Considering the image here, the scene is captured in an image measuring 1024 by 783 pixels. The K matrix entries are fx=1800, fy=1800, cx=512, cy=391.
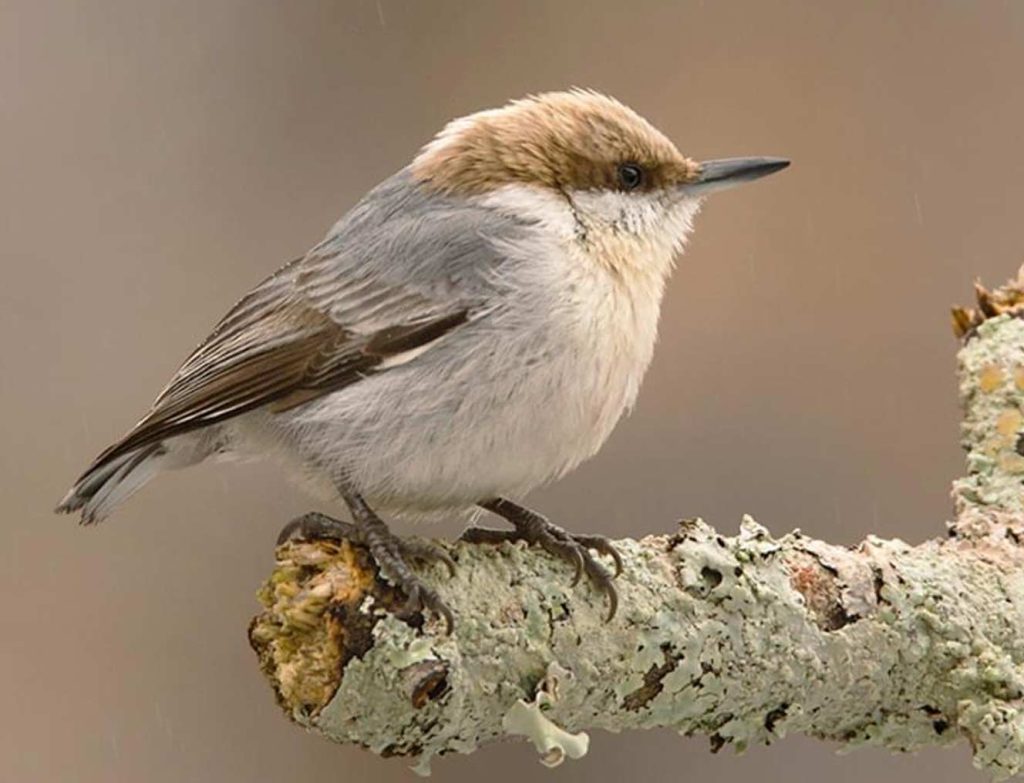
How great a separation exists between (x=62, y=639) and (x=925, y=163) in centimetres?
230

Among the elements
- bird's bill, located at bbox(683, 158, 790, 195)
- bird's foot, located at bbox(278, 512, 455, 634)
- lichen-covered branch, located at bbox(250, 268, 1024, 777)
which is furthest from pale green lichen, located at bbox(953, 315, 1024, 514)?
bird's foot, located at bbox(278, 512, 455, 634)

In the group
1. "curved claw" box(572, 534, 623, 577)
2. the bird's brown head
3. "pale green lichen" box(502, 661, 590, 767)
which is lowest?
"pale green lichen" box(502, 661, 590, 767)

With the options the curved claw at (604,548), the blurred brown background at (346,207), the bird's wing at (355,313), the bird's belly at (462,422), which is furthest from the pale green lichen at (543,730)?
the blurred brown background at (346,207)

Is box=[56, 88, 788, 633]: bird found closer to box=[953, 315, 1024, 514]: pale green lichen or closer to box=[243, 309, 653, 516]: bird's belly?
box=[243, 309, 653, 516]: bird's belly

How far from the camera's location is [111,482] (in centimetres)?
260

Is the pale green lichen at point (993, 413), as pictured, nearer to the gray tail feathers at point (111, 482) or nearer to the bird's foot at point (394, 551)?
the bird's foot at point (394, 551)

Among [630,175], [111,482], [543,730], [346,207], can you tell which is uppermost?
[346,207]

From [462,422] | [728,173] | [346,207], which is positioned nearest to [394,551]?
[462,422]

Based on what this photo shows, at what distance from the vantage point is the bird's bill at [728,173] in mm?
2701

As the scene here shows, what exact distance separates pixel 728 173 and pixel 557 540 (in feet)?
2.26

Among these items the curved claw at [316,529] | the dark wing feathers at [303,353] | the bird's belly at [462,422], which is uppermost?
the dark wing feathers at [303,353]

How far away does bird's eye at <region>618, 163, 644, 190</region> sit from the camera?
8.62ft

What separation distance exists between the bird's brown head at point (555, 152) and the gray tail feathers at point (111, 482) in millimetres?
566

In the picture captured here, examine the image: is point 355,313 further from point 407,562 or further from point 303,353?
point 407,562
